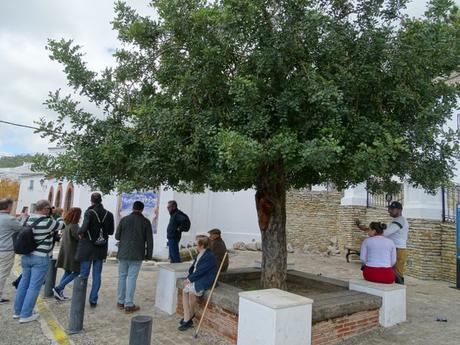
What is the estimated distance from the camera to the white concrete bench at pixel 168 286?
250 inches

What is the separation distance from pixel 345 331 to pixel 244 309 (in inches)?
66.2

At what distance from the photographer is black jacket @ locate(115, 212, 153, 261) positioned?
641 cm

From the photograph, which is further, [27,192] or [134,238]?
[27,192]

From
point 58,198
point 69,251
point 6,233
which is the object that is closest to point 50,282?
point 69,251

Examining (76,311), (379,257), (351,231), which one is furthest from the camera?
(351,231)

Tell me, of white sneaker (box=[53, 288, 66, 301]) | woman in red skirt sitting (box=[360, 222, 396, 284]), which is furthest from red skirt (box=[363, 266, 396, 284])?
white sneaker (box=[53, 288, 66, 301])

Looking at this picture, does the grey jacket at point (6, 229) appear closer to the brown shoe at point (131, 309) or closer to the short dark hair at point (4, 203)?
the short dark hair at point (4, 203)

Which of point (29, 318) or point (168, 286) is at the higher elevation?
point (168, 286)

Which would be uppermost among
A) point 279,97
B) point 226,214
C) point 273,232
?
point 279,97

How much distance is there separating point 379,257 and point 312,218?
1141cm

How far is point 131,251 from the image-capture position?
6406 mm

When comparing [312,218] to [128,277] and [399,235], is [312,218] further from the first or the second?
[128,277]

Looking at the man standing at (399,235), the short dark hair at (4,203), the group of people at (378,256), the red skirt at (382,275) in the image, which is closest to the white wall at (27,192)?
the short dark hair at (4,203)

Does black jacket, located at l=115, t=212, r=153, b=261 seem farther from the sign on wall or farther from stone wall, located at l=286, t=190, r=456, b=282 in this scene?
stone wall, located at l=286, t=190, r=456, b=282
